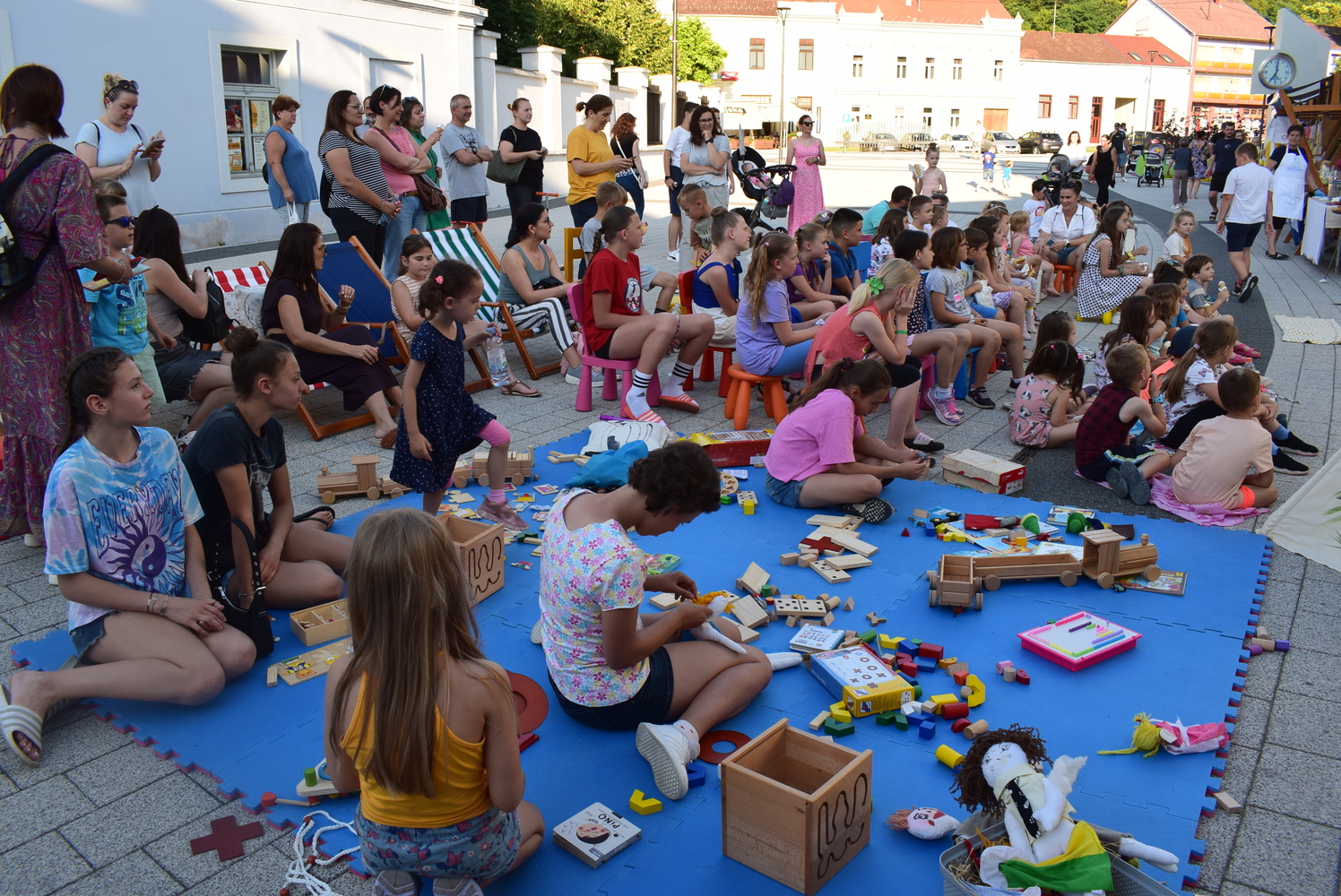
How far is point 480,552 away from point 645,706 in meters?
1.40

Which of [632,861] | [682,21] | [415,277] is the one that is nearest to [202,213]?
[415,277]

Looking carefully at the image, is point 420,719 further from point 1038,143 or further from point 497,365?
point 1038,143

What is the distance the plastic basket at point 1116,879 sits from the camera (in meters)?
2.46

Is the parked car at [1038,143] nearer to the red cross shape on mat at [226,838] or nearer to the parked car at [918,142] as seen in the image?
the parked car at [918,142]

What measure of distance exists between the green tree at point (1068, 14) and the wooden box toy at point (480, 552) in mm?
82841

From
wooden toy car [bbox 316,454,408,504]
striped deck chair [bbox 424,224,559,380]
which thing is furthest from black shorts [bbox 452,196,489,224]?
wooden toy car [bbox 316,454,408,504]

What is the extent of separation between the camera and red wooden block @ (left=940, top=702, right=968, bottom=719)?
353cm

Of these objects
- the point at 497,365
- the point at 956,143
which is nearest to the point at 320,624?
the point at 497,365

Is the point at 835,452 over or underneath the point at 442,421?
underneath

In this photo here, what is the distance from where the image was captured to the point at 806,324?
7.36 metres

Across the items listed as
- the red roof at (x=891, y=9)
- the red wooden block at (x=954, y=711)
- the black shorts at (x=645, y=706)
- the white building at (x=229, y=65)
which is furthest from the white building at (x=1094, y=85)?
the black shorts at (x=645, y=706)

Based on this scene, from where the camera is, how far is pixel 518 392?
777 centimetres

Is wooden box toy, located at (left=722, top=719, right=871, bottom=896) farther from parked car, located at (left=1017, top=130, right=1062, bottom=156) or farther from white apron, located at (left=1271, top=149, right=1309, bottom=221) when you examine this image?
parked car, located at (left=1017, top=130, right=1062, bottom=156)

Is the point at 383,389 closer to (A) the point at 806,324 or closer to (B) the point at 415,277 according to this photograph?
(B) the point at 415,277
